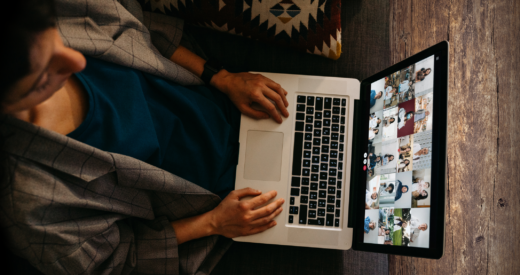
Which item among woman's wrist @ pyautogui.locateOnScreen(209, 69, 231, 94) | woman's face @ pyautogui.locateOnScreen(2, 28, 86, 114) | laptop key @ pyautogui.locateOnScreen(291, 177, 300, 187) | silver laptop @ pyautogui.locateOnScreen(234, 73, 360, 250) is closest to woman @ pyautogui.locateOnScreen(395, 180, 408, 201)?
silver laptop @ pyautogui.locateOnScreen(234, 73, 360, 250)

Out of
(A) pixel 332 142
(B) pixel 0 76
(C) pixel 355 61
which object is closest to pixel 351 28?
(C) pixel 355 61

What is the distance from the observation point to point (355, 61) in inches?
41.1

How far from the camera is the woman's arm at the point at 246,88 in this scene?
91 cm

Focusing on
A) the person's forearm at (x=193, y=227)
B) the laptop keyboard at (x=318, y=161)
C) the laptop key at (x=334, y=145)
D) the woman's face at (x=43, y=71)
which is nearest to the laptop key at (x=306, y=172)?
the laptop keyboard at (x=318, y=161)

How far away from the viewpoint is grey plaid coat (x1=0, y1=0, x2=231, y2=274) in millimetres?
612

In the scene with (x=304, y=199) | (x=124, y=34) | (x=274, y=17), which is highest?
(x=274, y=17)

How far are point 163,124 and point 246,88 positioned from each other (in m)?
0.28

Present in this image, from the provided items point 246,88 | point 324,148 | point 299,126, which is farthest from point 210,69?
point 324,148

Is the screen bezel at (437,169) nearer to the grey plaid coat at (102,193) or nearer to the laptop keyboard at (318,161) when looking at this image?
the laptop keyboard at (318,161)

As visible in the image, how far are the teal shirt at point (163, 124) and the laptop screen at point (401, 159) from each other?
0.44 meters

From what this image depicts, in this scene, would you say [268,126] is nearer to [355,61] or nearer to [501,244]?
[355,61]

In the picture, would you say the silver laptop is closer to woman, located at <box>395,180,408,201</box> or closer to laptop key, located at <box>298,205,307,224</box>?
laptop key, located at <box>298,205,307,224</box>

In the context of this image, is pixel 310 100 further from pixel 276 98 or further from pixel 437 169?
pixel 437 169

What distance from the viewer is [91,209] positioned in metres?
0.74
